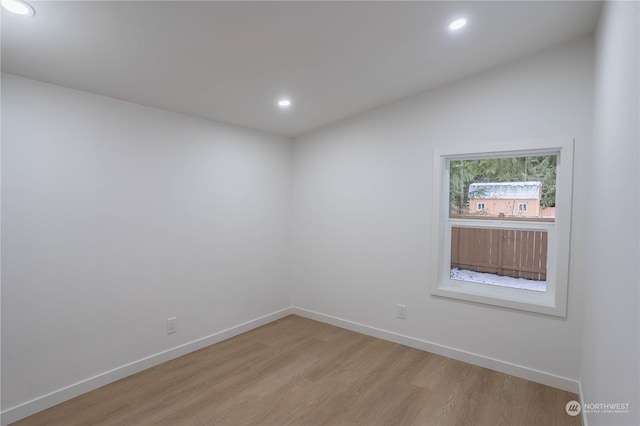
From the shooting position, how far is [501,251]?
2.97 m

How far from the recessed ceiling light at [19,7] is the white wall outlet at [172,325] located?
7.91 ft

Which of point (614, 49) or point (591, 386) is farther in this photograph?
point (591, 386)

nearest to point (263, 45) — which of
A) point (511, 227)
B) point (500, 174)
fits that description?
point (500, 174)

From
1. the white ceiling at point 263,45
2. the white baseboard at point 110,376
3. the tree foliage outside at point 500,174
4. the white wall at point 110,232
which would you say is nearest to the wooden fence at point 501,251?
the tree foliage outside at point 500,174

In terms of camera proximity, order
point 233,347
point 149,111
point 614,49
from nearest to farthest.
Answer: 1. point 614,49
2. point 149,111
3. point 233,347

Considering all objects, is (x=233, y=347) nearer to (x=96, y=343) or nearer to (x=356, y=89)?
(x=96, y=343)

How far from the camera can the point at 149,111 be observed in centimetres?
275

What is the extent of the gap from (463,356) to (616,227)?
6.68 feet

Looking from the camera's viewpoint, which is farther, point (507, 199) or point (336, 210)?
point (336, 210)

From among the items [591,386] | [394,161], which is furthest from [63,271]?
[591,386]

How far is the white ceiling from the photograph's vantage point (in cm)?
170

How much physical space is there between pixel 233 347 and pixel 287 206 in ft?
5.97

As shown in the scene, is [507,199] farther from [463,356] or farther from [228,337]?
[228,337]

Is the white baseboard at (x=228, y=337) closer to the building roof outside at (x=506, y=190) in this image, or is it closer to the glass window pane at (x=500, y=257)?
the glass window pane at (x=500, y=257)
